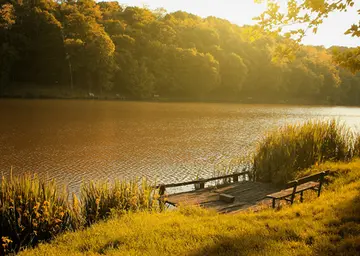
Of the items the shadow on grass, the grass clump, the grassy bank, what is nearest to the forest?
the grass clump

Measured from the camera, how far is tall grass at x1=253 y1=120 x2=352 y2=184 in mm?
14401

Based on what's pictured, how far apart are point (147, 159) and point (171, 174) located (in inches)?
139

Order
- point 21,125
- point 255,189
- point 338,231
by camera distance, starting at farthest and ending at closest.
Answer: point 21,125 < point 255,189 < point 338,231

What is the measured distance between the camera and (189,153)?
77.2 feet

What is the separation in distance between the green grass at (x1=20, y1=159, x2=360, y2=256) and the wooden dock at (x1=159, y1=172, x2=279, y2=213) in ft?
5.75

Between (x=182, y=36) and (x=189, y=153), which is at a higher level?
(x=182, y=36)

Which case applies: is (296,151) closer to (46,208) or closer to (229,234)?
(229,234)

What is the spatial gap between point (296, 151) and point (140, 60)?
2746 inches

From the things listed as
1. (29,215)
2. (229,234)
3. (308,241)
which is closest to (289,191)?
(308,241)

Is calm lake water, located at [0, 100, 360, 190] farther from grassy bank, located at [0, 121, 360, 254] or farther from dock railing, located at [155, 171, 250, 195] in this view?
grassy bank, located at [0, 121, 360, 254]

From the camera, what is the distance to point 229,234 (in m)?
6.87

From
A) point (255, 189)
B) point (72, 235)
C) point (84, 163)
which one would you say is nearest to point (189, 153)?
point (84, 163)

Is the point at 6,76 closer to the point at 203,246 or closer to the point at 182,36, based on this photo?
the point at 182,36

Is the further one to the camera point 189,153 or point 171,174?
point 189,153
